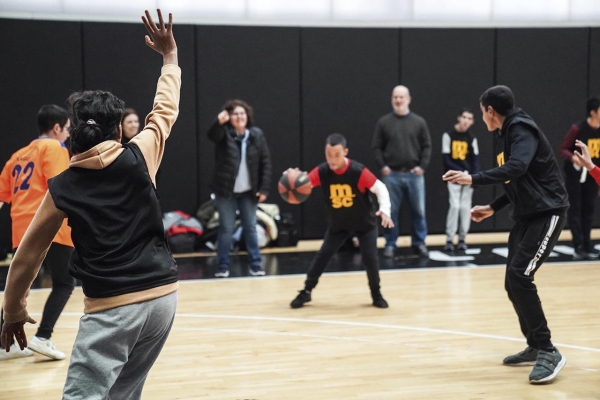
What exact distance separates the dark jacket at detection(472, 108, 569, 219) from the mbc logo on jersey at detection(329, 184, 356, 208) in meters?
2.13

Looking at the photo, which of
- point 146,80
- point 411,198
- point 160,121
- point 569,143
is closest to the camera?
point 160,121

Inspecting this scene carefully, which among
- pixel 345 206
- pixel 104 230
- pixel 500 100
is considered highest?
pixel 500 100

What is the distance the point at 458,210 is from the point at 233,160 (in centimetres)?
321

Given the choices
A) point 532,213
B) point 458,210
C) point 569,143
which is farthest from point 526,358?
point 458,210

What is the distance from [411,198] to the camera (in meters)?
10.1

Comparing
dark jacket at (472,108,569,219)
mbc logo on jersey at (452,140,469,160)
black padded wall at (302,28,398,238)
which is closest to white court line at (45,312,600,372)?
dark jacket at (472,108,569,219)

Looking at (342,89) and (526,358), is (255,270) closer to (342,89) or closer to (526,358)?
(342,89)

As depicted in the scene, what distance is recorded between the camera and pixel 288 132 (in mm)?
11266

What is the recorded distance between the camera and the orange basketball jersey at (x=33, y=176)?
5699 millimetres

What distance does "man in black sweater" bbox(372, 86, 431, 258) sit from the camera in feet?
32.9

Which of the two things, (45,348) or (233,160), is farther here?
(233,160)

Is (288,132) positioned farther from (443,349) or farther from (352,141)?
(443,349)

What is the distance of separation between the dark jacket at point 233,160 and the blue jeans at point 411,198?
76.0 inches

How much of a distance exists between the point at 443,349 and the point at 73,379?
3469mm
